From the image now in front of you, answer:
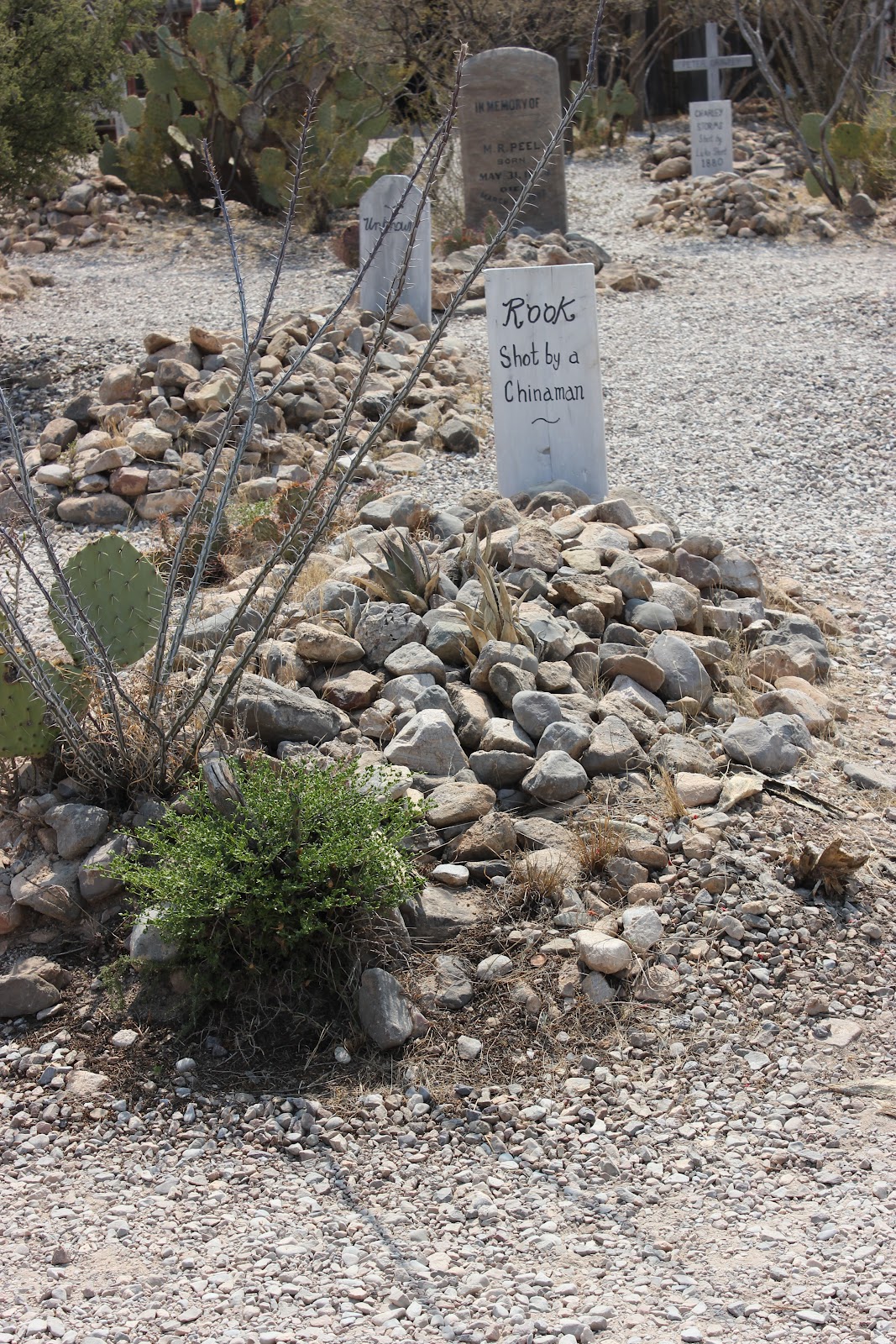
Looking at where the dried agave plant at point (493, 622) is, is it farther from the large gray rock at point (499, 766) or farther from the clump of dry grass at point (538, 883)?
the clump of dry grass at point (538, 883)

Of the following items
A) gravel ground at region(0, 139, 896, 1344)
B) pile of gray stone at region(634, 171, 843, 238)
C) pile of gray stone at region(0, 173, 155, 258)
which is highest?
pile of gray stone at region(0, 173, 155, 258)

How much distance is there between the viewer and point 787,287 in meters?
11.1

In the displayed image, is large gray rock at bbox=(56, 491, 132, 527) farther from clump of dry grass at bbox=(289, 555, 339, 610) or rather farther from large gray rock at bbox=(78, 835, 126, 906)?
large gray rock at bbox=(78, 835, 126, 906)

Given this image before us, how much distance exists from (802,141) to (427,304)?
Result: 769 cm

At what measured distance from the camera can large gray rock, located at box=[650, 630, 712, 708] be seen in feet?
13.4

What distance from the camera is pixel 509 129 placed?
40.6ft

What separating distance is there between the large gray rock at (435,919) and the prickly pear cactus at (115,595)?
118cm

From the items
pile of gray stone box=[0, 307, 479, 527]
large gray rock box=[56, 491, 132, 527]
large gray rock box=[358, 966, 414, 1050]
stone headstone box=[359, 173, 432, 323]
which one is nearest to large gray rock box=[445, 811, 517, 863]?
large gray rock box=[358, 966, 414, 1050]

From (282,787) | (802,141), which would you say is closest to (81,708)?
(282,787)

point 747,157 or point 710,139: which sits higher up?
point 710,139

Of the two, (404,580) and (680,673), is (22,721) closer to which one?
(404,580)

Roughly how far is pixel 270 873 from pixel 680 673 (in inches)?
66.6

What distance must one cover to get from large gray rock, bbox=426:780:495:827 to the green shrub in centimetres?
23

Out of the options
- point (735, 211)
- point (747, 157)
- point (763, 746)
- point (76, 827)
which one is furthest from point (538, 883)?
point (747, 157)
